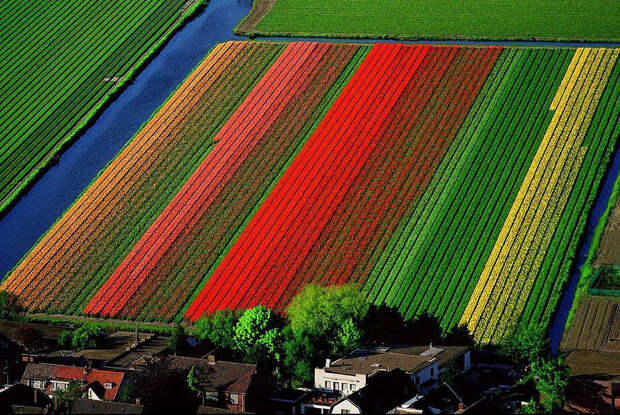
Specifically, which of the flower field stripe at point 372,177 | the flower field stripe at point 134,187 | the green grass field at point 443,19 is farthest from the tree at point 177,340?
Answer: the green grass field at point 443,19

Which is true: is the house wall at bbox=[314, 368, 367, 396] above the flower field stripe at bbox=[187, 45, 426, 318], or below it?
below

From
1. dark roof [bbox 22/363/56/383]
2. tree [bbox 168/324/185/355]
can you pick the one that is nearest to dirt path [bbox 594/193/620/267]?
tree [bbox 168/324/185/355]

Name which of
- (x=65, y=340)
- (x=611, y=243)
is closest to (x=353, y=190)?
(x=611, y=243)

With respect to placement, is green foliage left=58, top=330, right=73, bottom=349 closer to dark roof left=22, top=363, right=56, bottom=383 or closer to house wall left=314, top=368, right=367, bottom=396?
dark roof left=22, top=363, right=56, bottom=383

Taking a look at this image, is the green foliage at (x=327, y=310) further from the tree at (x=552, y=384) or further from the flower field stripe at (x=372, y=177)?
the tree at (x=552, y=384)

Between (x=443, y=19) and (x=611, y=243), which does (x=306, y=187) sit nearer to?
(x=611, y=243)

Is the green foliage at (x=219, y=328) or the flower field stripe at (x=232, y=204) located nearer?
the green foliage at (x=219, y=328)
